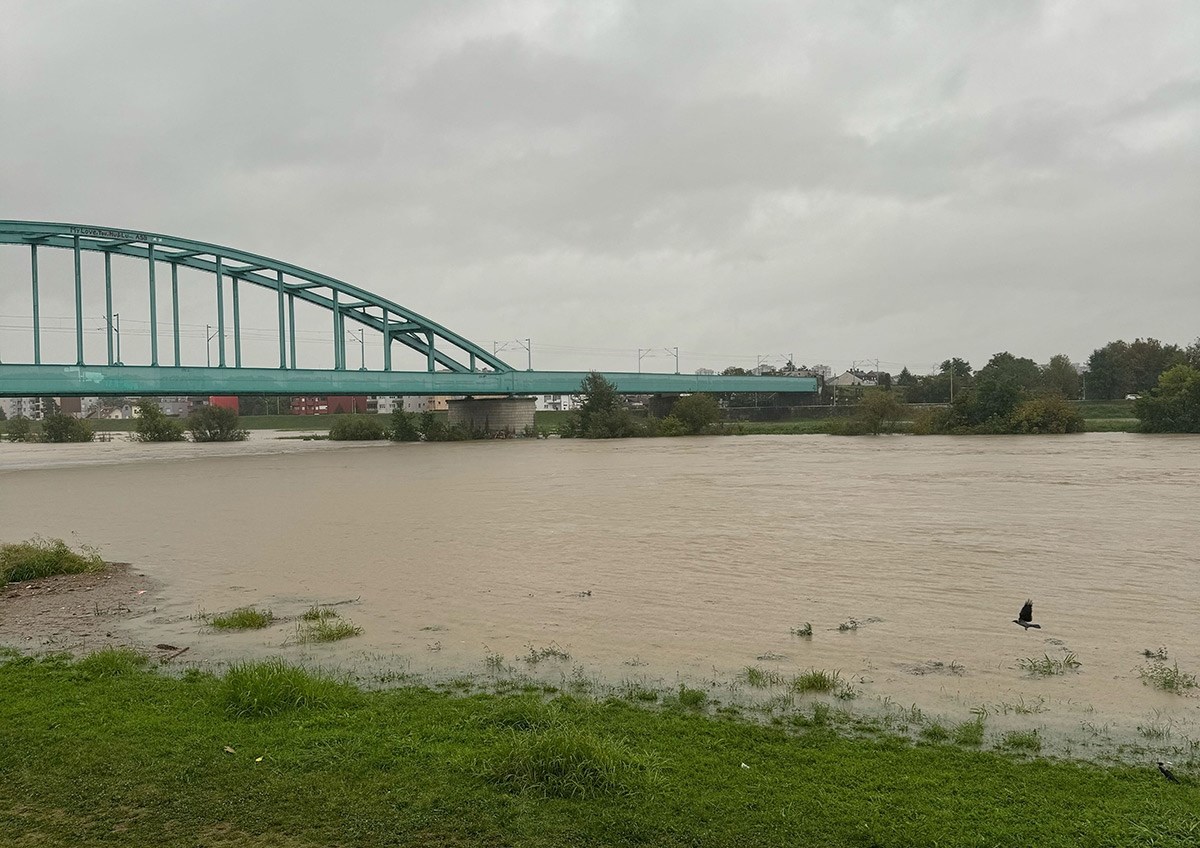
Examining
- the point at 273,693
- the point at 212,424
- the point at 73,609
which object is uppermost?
the point at 212,424

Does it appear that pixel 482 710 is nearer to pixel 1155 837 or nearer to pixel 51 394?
pixel 1155 837

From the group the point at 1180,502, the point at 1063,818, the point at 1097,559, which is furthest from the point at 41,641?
the point at 1180,502

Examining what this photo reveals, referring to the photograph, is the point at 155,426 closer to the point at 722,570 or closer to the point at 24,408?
the point at 722,570

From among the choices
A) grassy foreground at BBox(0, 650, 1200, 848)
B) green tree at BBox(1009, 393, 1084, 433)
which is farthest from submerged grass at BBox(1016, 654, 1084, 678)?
green tree at BBox(1009, 393, 1084, 433)

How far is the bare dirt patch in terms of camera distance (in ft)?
31.6

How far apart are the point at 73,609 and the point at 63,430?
271 ft

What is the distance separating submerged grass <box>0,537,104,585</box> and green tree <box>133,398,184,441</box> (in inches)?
2696

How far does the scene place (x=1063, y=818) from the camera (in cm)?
454

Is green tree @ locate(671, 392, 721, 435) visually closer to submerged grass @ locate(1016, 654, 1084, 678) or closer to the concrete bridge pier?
the concrete bridge pier

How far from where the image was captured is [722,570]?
1423 centimetres

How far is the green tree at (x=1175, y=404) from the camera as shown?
53.3 metres

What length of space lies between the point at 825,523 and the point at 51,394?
135 ft

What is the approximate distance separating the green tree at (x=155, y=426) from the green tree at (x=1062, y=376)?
78.7m

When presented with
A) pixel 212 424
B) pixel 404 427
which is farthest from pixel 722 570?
pixel 212 424
